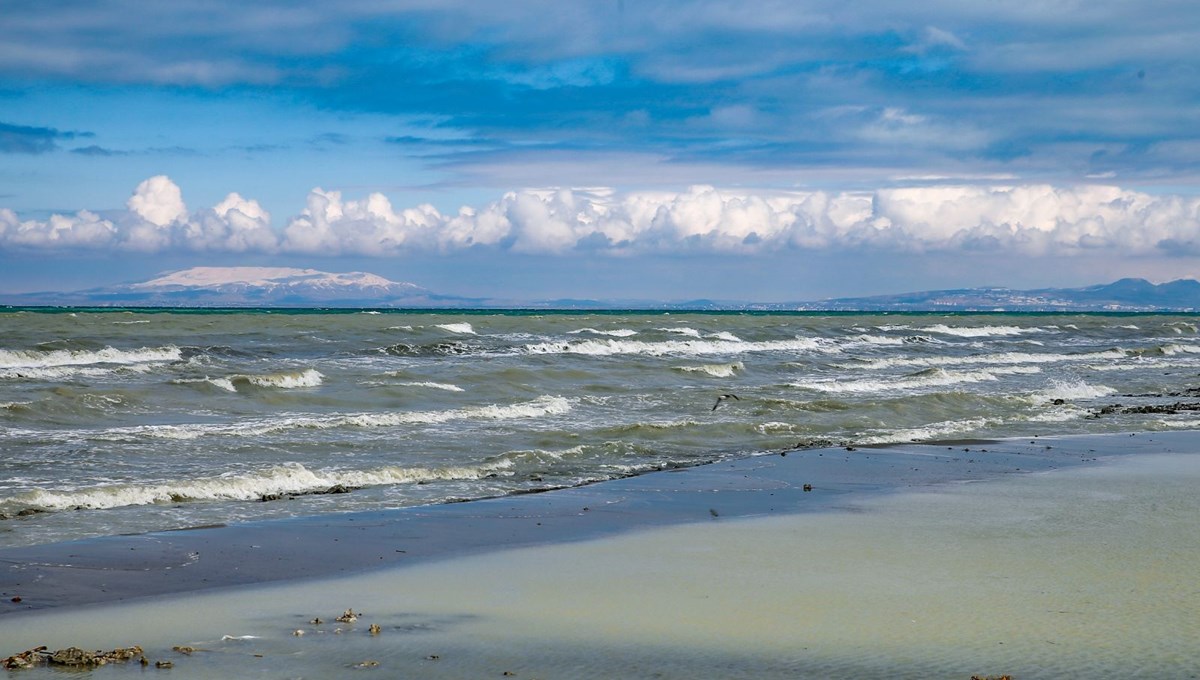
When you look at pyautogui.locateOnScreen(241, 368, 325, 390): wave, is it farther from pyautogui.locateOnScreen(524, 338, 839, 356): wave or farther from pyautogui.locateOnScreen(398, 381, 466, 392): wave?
pyautogui.locateOnScreen(524, 338, 839, 356): wave

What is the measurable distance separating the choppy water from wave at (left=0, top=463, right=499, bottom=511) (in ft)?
0.10

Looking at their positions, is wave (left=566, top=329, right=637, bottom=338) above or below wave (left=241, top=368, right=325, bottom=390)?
above

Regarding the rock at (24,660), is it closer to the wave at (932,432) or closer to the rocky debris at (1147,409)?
the wave at (932,432)

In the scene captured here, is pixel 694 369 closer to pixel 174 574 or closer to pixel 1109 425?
pixel 1109 425

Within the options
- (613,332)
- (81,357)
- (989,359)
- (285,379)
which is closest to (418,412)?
(285,379)

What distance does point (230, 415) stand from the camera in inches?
807

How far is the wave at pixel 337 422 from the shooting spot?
56.9ft

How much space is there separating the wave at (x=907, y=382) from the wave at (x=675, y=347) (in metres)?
11.3

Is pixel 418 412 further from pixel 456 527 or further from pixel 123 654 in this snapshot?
pixel 123 654

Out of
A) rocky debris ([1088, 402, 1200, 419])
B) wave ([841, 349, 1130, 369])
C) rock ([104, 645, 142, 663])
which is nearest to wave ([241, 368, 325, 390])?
rocky debris ([1088, 402, 1200, 419])

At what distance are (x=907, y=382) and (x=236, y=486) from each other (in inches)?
908

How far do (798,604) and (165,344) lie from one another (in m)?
35.7

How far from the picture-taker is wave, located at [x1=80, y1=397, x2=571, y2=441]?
A: 1734 cm

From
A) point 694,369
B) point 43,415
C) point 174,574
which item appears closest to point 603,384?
point 694,369
